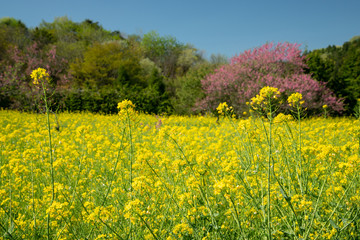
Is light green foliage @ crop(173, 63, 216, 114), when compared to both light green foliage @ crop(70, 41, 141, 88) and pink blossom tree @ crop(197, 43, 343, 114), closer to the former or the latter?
pink blossom tree @ crop(197, 43, 343, 114)

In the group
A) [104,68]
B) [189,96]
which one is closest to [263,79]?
[189,96]

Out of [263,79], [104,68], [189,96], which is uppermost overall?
[104,68]

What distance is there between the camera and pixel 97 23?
4862cm

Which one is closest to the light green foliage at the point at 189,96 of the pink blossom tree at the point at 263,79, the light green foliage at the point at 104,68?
the pink blossom tree at the point at 263,79

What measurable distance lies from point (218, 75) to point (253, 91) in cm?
232

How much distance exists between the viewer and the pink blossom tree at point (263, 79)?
13.4 metres

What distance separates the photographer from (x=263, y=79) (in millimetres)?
13516

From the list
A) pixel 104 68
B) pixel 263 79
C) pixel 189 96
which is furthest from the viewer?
pixel 104 68

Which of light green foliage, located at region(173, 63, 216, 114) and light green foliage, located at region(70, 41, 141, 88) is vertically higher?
light green foliage, located at region(70, 41, 141, 88)

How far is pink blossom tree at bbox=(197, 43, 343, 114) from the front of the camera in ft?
43.8

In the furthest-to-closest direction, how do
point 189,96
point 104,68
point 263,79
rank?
1. point 104,68
2. point 189,96
3. point 263,79

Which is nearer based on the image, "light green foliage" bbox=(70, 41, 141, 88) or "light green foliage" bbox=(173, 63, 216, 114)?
"light green foliage" bbox=(173, 63, 216, 114)

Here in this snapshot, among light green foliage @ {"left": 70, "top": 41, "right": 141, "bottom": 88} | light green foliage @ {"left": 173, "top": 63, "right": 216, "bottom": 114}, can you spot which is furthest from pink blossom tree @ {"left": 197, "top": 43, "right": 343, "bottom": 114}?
light green foliage @ {"left": 70, "top": 41, "right": 141, "bottom": 88}

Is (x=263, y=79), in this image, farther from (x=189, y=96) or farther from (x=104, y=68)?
(x=104, y=68)
